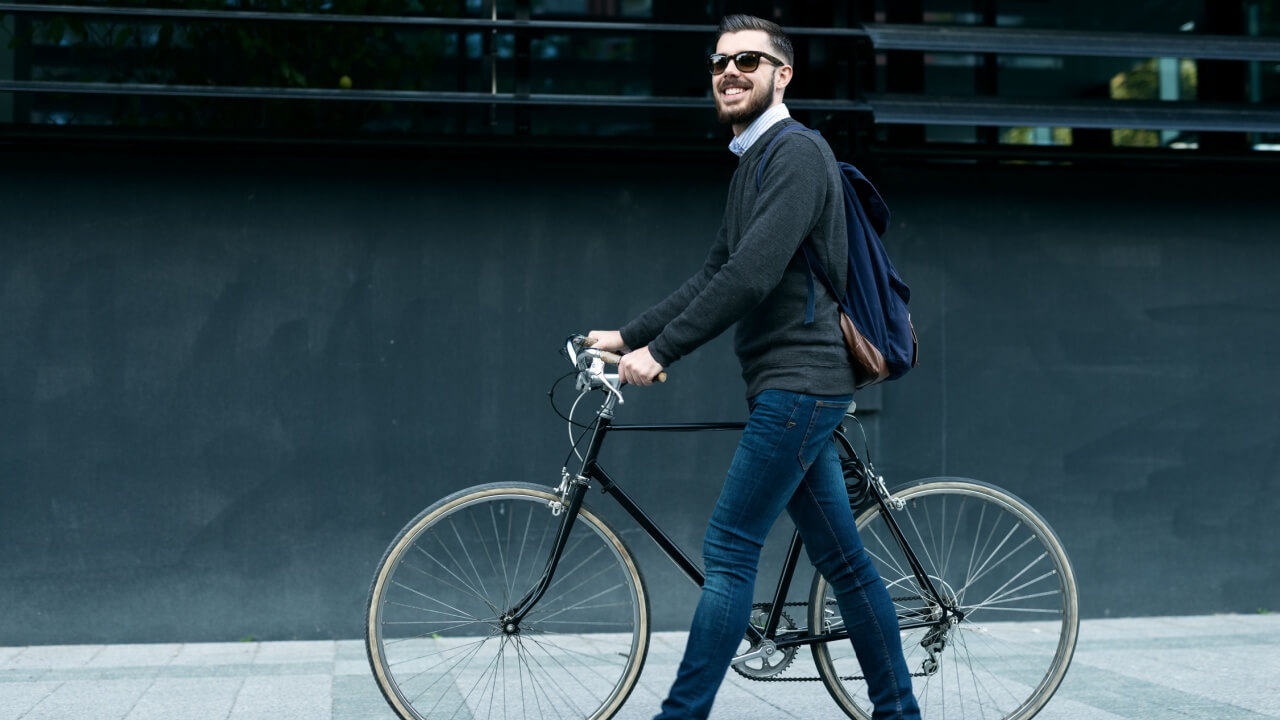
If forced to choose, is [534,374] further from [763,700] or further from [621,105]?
[763,700]

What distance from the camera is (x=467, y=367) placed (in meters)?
5.45

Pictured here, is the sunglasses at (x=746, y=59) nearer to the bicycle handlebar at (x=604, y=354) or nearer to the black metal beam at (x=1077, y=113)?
the bicycle handlebar at (x=604, y=354)

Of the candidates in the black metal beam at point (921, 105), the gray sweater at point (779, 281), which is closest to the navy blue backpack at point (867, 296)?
the gray sweater at point (779, 281)

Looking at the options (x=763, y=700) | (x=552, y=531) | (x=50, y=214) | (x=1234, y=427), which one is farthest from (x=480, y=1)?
(x=1234, y=427)

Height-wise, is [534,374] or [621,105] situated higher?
[621,105]

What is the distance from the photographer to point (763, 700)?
173 inches

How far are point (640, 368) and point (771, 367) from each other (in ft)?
1.17

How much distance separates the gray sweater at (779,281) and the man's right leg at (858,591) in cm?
31

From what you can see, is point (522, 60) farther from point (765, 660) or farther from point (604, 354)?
point (765, 660)

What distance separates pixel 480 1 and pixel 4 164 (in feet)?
6.95

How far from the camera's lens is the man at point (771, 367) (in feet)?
10.4

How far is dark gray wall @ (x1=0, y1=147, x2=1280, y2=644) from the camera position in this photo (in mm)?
5219

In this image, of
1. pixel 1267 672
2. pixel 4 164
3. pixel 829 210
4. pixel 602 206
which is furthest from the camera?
pixel 602 206

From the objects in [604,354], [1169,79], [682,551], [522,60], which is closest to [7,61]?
[522,60]
